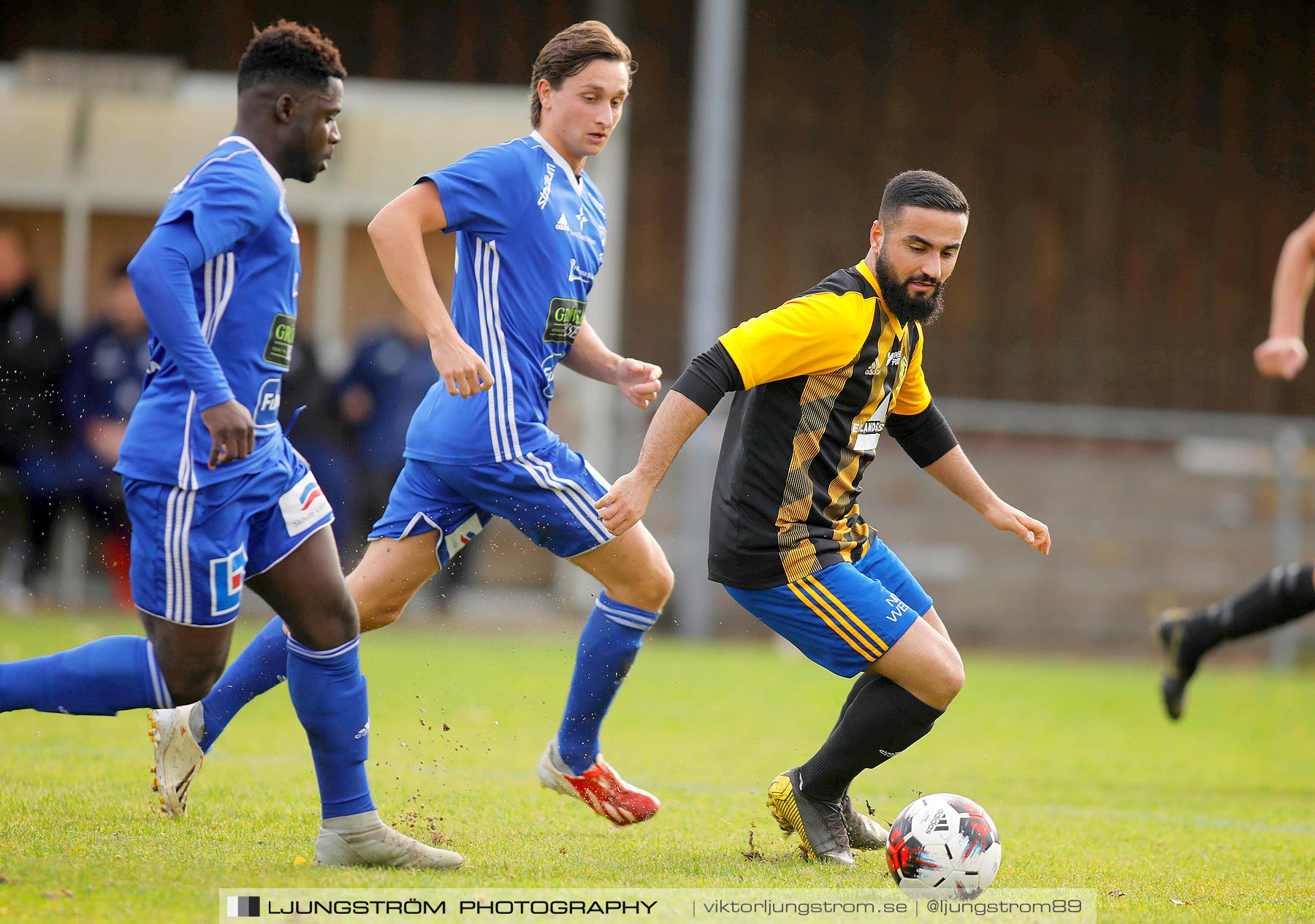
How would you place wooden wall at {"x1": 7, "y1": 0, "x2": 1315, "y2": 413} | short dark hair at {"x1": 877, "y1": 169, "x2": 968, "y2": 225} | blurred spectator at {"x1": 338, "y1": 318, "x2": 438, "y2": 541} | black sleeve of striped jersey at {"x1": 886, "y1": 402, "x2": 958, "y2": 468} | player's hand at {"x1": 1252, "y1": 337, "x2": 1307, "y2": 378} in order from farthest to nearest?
wooden wall at {"x1": 7, "y1": 0, "x2": 1315, "y2": 413}, blurred spectator at {"x1": 338, "y1": 318, "x2": 438, "y2": 541}, player's hand at {"x1": 1252, "y1": 337, "x2": 1307, "y2": 378}, black sleeve of striped jersey at {"x1": 886, "y1": 402, "x2": 958, "y2": 468}, short dark hair at {"x1": 877, "y1": 169, "x2": 968, "y2": 225}

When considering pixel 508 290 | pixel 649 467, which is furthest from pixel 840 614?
pixel 508 290

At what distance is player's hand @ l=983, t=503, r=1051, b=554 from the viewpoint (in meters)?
4.49

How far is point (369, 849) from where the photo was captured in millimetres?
3707

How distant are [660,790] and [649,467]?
189cm

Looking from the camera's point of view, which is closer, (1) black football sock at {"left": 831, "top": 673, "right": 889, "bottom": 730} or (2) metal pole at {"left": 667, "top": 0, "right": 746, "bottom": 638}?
(1) black football sock at {"left": 831, "top": 673, "right": 889, "bottom": 730}

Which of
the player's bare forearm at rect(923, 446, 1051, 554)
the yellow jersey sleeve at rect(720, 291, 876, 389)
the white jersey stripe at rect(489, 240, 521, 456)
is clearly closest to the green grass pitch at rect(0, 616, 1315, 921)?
Answer: the player's bare forearm at rect(923, 446, 1051, 554)

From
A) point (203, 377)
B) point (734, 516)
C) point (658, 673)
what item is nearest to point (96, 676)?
point (203, 377)

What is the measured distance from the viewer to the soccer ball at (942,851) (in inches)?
144

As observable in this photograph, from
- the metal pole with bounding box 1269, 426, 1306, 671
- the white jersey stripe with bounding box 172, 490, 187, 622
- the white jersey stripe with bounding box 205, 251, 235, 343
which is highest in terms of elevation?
the white jersey stripe with bounding box 205, 251, 235, 343

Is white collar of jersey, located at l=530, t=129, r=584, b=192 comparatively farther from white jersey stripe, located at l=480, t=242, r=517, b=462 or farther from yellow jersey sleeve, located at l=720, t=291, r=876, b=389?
yellow jersey sleeve, located at l=720, t=291, r=876, b=389

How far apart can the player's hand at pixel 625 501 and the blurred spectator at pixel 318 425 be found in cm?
707

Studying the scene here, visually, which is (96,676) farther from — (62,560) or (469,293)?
(62,560)

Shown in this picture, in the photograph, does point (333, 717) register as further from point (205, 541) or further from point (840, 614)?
point (840, 614)

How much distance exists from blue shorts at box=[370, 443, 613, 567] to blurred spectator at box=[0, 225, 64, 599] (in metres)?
7.11
